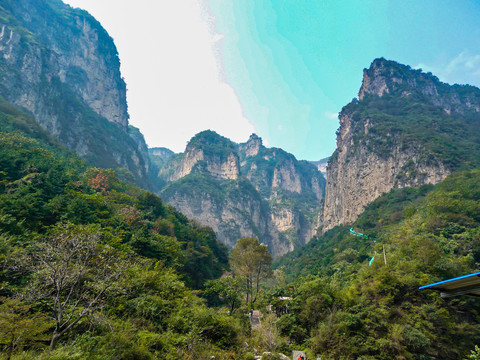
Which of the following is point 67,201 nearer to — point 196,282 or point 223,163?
point 196,282

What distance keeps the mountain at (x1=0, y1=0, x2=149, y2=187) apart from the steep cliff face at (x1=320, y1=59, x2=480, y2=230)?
201 ft

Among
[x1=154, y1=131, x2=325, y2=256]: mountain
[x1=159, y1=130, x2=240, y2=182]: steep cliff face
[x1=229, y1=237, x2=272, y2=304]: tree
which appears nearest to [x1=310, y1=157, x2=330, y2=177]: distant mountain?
[x1=154, y1=131, x2=325, y2=256]: mountain

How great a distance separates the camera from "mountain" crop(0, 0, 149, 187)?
42.8 m

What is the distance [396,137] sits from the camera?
56.1m

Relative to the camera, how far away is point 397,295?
14578mm

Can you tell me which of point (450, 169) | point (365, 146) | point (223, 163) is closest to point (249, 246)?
point (450, 169)

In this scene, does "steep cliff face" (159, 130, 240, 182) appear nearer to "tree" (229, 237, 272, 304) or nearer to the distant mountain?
"tree" (229, 237, 272, 304)

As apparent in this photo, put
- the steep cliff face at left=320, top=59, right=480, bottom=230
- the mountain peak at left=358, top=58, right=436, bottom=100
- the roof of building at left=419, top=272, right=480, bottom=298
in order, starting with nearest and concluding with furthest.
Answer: the roof of building at left=419, top=272, right=480, bottom=298 < the steep cliff face at left=320, top=59, right=480, bottom=230 < the mountain peak at left=358, top=58, right=436, bottom=100

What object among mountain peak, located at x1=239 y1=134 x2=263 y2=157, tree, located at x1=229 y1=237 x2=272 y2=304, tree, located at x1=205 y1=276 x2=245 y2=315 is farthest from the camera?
mountain peak, located at x1=239 y1=134 x2=263 y2=157

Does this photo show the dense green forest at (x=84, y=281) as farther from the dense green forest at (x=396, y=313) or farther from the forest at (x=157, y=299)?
the dense green forest at (x=396, y=313)

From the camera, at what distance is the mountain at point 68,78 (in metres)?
42.8

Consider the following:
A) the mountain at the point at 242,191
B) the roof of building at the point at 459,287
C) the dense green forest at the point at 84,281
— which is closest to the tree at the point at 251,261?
the dense green forest at the point at 84,281

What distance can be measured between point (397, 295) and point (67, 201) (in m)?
22.2

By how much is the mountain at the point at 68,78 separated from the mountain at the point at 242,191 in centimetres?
1869
